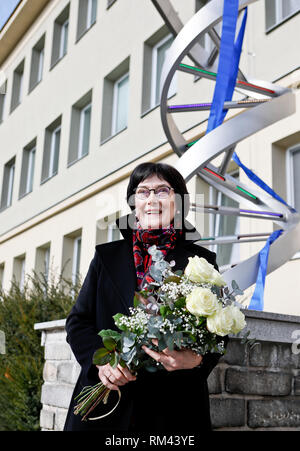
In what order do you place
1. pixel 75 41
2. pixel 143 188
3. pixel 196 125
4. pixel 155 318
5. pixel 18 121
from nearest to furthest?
pixel 155 318
pixel 143 188
pixel 196 125
pixel 75 41
pixel 18 121

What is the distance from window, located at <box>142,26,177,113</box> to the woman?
7.51 m

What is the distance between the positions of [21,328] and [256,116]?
11.2 ft

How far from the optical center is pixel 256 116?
3510 mm

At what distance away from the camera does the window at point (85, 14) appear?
1206 centimetres

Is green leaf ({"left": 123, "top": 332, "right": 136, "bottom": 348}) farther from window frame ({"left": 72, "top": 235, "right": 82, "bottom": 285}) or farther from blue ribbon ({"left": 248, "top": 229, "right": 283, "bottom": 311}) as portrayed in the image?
window frame ({"left": 72, "top": 235, "right": 82, "bottom": 285})

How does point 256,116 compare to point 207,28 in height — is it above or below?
below

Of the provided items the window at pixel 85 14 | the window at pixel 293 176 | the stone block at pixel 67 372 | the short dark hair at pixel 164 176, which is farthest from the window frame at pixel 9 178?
the short dark hair at pixel 164 176

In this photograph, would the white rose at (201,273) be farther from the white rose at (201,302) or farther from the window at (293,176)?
the window at (293,176)

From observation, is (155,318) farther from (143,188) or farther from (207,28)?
(207,28)

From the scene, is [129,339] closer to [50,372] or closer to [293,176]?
[50,372]

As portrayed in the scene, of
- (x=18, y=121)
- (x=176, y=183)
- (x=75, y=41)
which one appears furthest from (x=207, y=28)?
(x=18, y=121)

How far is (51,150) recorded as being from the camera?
43.9ft

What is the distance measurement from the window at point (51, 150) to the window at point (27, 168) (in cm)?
125

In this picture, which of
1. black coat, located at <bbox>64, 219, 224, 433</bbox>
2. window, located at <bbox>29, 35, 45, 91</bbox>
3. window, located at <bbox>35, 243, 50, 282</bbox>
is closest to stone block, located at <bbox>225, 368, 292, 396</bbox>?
black coat, located at <bbox>64, 219, 224, 433</bbox>
